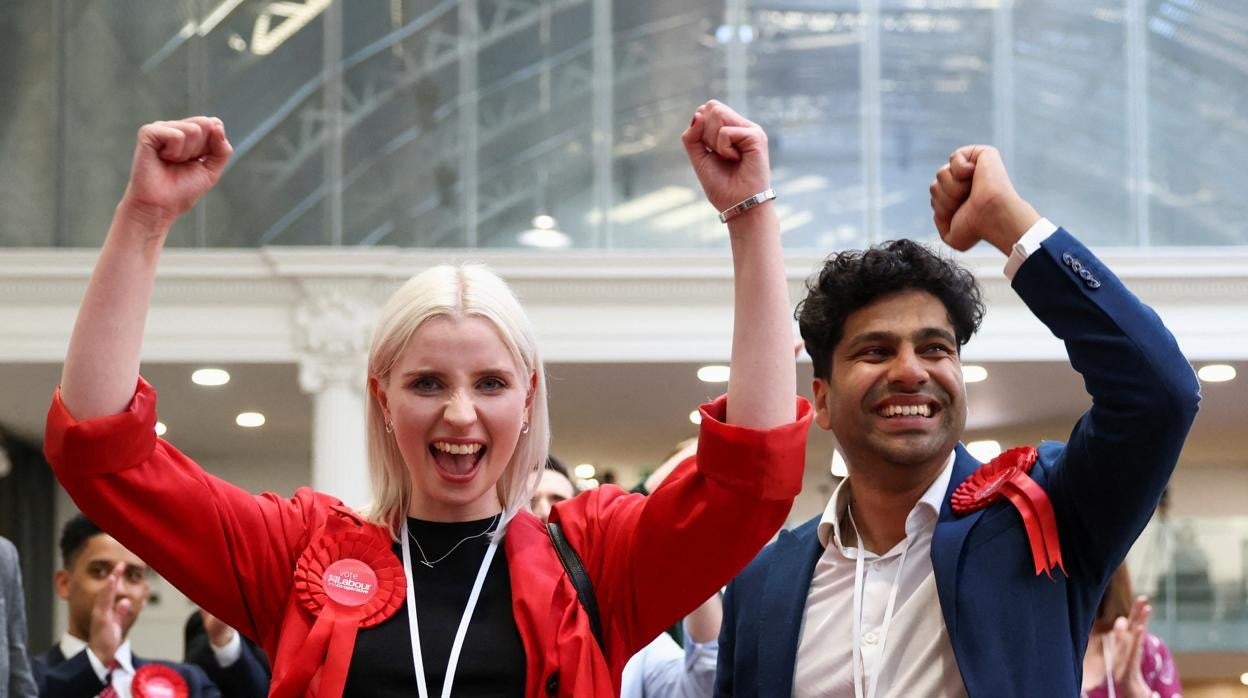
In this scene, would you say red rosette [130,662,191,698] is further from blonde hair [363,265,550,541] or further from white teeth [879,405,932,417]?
white teeth [879,405,932,417]

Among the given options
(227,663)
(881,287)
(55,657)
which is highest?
(881,287)

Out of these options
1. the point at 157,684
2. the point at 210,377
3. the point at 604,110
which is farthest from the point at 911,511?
the point at 210,377

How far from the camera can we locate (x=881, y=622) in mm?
2270

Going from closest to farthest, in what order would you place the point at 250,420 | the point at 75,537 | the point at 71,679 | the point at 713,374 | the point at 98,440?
the point at 98,440, the point at 71,679, the point at 75,537, the point at 713,374, the point at 250,420

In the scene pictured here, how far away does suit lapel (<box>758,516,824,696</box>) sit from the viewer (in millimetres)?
2295

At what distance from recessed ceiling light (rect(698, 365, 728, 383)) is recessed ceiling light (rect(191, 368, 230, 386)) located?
124 inches

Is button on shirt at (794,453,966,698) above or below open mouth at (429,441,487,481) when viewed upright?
below

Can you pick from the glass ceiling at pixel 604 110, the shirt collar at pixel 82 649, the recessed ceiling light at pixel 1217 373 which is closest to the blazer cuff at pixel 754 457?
the shirt collar at pixel 82 649

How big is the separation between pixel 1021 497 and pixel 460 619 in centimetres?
78

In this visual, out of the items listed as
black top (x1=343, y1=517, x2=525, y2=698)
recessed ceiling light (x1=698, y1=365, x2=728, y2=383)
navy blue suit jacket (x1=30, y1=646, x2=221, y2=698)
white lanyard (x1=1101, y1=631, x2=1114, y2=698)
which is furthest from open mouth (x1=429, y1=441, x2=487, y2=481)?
recessed ceiling light (x1=698, y1=365, x2=728, y2=383)

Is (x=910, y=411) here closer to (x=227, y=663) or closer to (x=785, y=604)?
(x=785, y=604)

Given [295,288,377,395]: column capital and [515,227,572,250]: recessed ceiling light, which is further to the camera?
[515,227,572,250]: recessed ceiling light

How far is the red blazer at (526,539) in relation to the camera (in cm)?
181

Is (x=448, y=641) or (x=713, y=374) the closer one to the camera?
(x=448, y=641)
